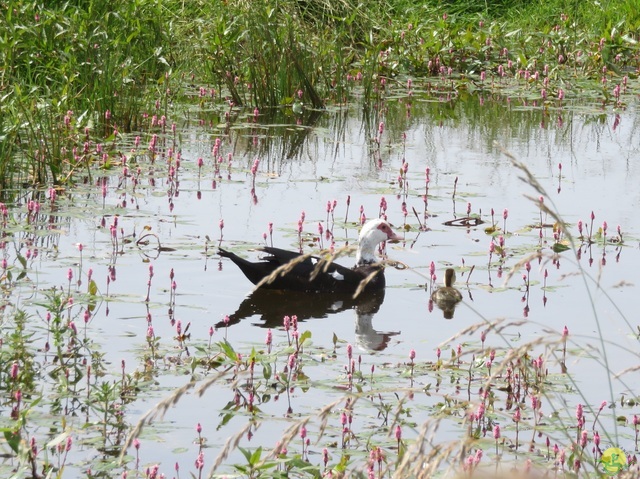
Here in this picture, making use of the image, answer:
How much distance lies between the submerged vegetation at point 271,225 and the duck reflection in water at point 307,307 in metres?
0.11

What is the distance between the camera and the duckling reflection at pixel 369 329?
6.82 m

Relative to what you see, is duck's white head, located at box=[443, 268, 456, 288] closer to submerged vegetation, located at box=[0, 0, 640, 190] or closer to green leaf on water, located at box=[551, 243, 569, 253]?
green leaf on water, located at box=[551, 243, 569, 253]

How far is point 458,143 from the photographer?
40.5 ft

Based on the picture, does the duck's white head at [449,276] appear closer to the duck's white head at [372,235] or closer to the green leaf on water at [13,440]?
the duck's white head at [372,235]

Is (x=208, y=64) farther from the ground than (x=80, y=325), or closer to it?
farther from the ground

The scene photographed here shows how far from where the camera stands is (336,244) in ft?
28.8

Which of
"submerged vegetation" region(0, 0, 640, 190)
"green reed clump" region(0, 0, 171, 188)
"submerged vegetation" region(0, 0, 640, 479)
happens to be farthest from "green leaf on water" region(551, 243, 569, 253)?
"green reed clump" region(0, 0, 171, 188)

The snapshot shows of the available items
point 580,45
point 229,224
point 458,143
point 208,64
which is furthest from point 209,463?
point 580,45

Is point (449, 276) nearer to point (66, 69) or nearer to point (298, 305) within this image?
point (298, 305)

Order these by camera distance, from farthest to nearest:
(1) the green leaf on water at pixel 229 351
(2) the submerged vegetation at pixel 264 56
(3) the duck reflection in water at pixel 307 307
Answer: (2) the submerged vegetation at pixel 264 56 < (3) the duck reflection in water at pixel 307 307 < (1) the green leaf on water at pixel 229 351

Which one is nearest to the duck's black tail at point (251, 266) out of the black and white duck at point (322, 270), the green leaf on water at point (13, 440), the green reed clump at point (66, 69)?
the black and white duck at point (322, 270)

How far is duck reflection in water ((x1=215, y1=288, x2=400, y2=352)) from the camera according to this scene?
7316 mm

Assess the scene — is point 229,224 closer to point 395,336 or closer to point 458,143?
point 395,336

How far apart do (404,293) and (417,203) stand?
6.31 feet
